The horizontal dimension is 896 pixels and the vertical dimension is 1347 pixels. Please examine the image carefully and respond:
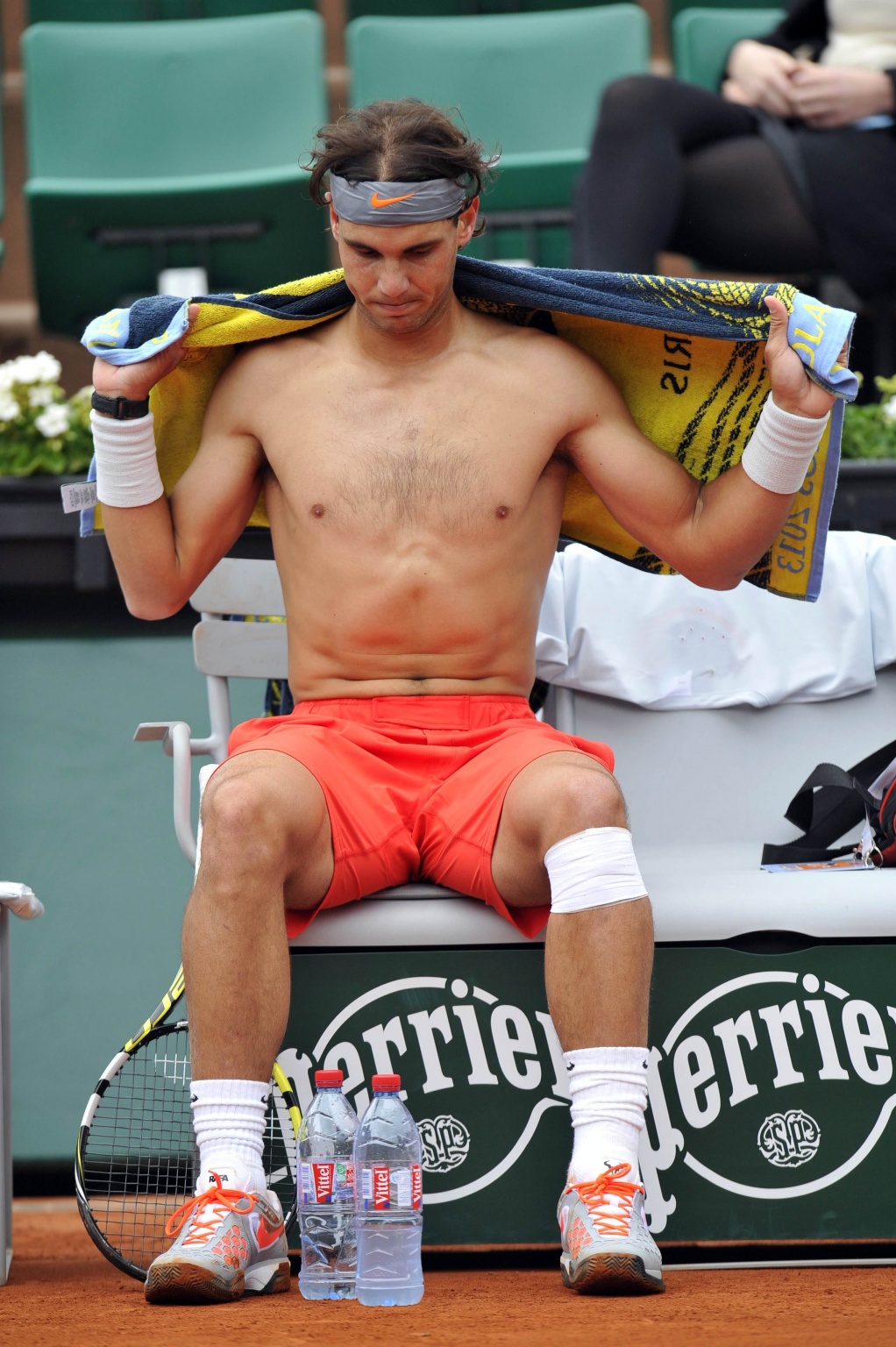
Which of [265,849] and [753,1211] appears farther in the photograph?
[753,1211]

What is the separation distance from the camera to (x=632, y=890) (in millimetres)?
1934

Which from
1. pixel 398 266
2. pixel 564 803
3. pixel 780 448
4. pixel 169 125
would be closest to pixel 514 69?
pixel 169 125

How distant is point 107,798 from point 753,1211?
158 cm

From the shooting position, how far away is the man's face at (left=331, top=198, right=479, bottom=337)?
2195 millimetres

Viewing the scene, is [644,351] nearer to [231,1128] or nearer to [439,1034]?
[439,1034]

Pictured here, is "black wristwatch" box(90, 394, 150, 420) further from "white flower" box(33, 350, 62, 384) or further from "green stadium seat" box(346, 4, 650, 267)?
"green stadium seat" box(346, 4, 650, 267)

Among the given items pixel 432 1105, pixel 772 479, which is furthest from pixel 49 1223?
pixel 772 479

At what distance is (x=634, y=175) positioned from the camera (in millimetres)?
3518

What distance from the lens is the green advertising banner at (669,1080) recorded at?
207cm

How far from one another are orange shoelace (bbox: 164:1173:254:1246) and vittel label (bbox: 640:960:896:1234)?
21.1 inches

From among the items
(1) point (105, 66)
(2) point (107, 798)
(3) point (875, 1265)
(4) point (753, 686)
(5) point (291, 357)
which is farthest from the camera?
(1) point (105, 66)

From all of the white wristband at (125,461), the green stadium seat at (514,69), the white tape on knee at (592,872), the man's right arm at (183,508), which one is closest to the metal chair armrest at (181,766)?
the man's right arm at (183,508)

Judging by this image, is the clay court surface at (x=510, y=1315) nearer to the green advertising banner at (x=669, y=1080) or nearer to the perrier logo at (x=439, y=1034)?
the green advertising banner at (x=669, y=1080)

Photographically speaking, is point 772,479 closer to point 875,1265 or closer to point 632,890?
point 632,890
